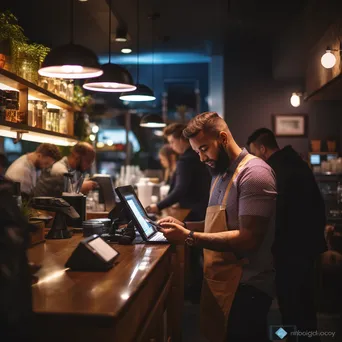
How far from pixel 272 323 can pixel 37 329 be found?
3.74 metres

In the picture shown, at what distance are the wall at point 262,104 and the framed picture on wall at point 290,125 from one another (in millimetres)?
75

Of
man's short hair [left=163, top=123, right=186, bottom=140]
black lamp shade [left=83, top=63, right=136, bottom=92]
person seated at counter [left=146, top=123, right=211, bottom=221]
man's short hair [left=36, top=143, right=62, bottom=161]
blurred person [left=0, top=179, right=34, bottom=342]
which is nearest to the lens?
blurred person [left=0, top=179, right=34, bottom=342]

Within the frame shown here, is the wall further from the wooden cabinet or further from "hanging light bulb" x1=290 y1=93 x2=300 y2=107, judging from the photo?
the wooden cabinet

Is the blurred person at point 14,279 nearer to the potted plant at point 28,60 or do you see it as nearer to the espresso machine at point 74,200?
the espresso machine at point 74,200

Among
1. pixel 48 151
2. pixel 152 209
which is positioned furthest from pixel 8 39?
pixel 152 209

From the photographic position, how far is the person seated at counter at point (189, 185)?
19.5ft

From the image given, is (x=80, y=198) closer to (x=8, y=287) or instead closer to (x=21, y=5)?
(x=8, y=287)

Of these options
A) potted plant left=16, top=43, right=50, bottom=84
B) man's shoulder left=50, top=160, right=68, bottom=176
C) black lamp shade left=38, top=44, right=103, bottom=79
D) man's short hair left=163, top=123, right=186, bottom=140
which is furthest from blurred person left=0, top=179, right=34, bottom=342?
man's short hair left=163, top=123, right=186, bottom=140

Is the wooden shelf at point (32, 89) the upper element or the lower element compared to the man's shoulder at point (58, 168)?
upper

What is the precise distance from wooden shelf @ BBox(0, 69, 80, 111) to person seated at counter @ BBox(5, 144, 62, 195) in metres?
0.54

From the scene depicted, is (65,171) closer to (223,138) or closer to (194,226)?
(194,226)

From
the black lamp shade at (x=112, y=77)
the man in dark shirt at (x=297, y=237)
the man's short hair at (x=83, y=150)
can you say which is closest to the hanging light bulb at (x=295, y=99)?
the man's short hair at (x=83, y=150)

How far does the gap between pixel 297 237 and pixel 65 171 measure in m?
2.65

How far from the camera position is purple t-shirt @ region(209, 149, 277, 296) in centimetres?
268
